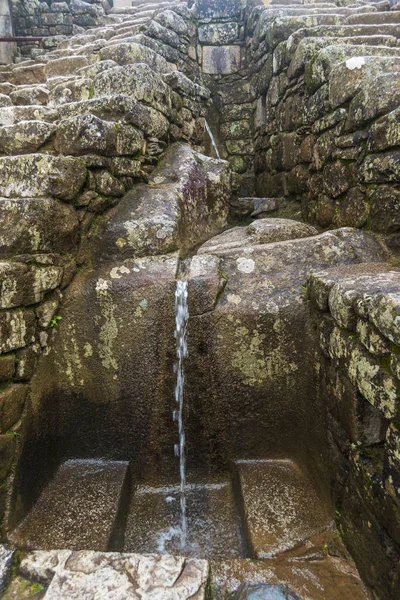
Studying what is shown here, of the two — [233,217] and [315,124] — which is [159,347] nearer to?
[233,217]

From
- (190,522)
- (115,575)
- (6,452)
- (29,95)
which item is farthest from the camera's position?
(29,95)

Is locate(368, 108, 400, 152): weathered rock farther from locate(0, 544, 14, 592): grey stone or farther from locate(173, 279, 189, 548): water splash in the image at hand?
locate(0, 544, 14, 592): grey stone

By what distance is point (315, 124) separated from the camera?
3.81m

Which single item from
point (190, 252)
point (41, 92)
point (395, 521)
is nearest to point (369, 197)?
point (190, 252)

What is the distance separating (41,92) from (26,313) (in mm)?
3228

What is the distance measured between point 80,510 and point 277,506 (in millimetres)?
1299

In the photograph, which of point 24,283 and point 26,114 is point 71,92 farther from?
point 24,283

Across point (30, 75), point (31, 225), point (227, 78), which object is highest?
point (30, 75)

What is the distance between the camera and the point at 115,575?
185 centimetres

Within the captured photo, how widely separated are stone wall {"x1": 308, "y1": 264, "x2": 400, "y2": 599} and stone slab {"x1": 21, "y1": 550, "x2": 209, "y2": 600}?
849 mm

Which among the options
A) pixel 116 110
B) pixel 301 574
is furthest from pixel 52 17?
pixel 301 574

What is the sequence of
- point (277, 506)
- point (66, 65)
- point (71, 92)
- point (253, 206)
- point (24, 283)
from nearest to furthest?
1. point (277, 506)
2. point (24, 283)
3. point (71, 92)
4. point (253, 206)
5. point (66, 65)

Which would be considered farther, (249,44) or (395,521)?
(249,44)

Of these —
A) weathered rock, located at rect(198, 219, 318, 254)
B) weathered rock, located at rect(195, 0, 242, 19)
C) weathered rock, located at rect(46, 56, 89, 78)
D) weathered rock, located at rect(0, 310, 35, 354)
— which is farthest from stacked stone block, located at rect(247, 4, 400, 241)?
weathered rock, located at rect(0, 310, 35, 354)
